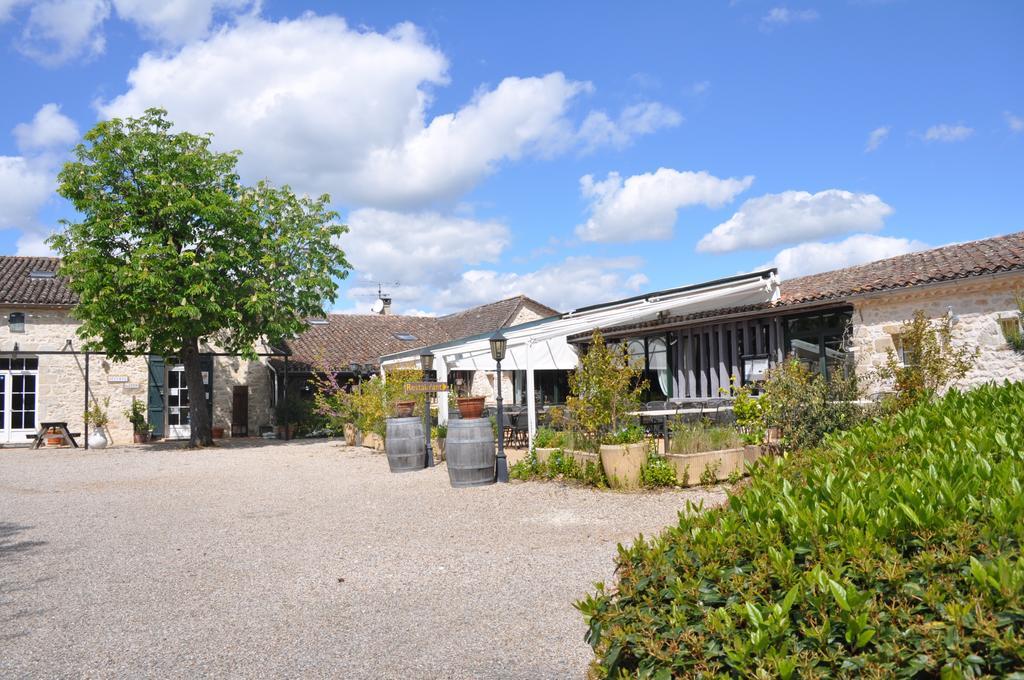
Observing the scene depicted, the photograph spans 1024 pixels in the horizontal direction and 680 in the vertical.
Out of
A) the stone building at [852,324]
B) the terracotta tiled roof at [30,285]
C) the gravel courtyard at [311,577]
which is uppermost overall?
the terracotta tiled roof at [30,285]

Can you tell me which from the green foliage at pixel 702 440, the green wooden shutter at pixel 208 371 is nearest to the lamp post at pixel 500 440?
the green foliage at pixel 702 440

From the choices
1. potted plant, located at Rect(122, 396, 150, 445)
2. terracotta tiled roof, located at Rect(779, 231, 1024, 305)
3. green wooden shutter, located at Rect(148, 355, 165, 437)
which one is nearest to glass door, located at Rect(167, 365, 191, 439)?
green wooden shutter, located at Rect(148, 355, 165, 437)

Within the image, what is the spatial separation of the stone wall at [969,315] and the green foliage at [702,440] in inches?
83.6

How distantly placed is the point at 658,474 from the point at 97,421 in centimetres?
1580

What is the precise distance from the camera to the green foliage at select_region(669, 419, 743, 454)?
8.34m

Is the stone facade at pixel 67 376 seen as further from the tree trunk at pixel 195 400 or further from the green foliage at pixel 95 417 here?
the tree trunk at pixel 195 400

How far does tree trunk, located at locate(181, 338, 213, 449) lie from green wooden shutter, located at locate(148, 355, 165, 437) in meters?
3.03

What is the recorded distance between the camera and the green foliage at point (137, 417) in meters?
19.1

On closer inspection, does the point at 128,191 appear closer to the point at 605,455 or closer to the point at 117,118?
the point at 117,118

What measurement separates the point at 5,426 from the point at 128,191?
25.4 feet

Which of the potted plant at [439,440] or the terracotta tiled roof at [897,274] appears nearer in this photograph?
the terracotta tiled roof at [897,274]

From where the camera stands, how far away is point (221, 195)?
1609cm

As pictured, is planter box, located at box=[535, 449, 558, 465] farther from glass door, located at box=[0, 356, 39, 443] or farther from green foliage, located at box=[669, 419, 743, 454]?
glass door, located at box=[0, 356, 39, 443]

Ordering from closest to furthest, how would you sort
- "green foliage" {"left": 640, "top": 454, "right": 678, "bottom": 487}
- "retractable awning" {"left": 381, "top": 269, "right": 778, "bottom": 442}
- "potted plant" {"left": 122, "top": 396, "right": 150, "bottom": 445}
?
"green foliage" {"left": 640, "top": 454, "right": 678, "bottom": 487}, "retractable awning" {"left": 381, "top": 269, "right": 778, "bottom": 442}, "potted plant" {"left": 122, "top": 396, "right": 150, "bottom": 445}
